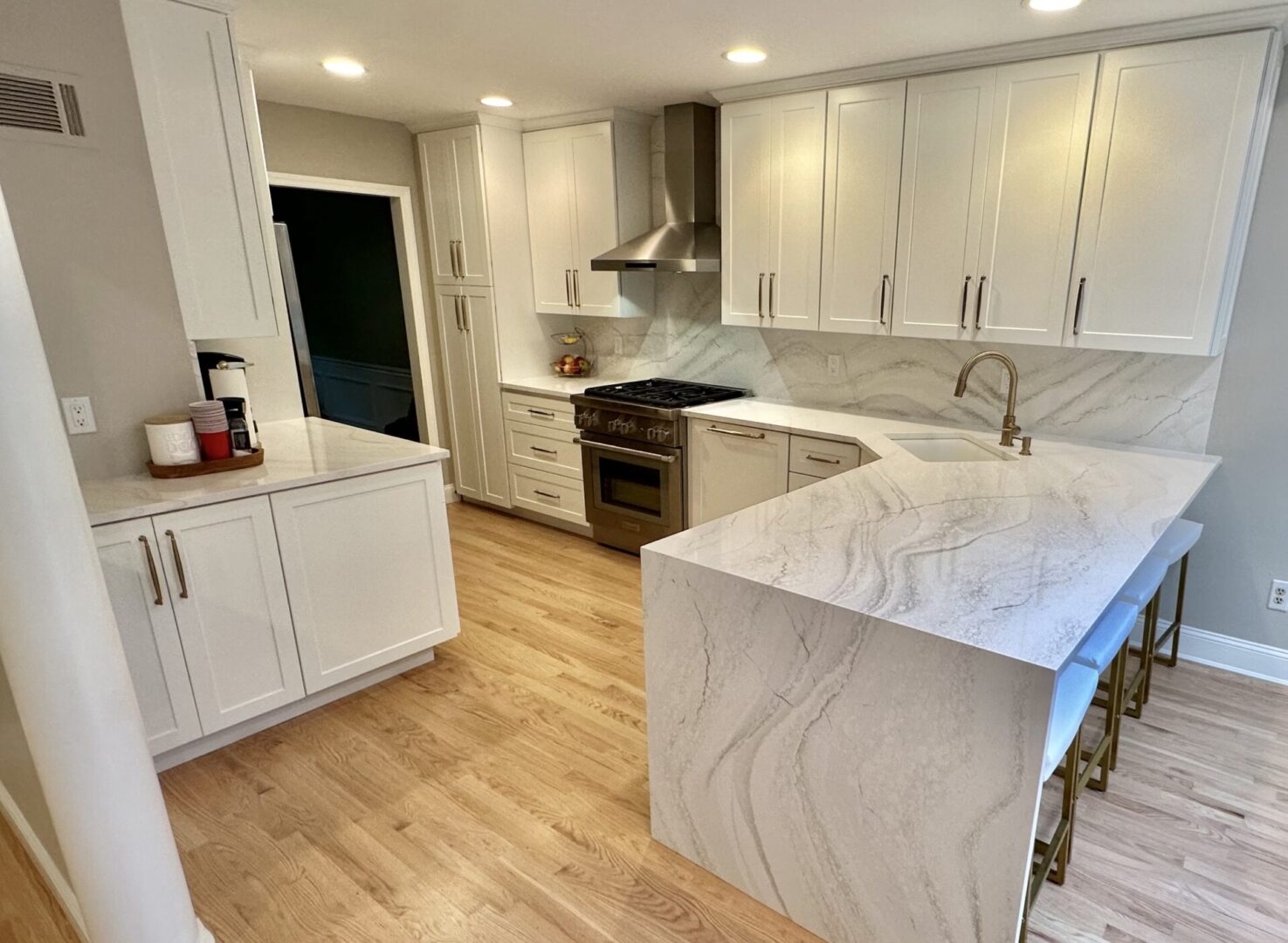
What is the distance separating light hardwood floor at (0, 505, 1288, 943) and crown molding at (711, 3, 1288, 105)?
90.8 inches

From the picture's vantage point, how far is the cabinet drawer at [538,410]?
4254 millimetres

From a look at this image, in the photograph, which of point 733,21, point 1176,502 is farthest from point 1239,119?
point 733,21

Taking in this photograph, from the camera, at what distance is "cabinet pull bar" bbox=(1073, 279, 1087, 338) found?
2.67 metres

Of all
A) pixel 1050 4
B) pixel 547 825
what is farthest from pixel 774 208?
pixel 547 825

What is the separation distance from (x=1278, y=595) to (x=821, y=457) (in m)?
1.78

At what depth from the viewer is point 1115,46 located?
2.47 metres

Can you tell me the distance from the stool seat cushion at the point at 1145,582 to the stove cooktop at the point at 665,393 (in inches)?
83.2

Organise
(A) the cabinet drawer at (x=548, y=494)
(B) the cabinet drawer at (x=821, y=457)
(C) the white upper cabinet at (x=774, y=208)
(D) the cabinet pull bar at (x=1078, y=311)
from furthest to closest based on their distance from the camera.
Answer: (A) the cabinet drawer at (x=548, y=494)
(C) the white upper cabinet at (x=774, y=208)
(B) the cabinet drawer at (x=821, y=457)
(D) the cabinet pull bar at (x=1078, y=311)

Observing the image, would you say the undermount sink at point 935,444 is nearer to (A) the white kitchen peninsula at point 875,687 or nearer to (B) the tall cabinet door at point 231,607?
(A) the white kitchen peninsula at point 875,687

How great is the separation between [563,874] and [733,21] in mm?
2726

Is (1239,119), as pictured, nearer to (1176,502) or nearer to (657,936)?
(1176,502)

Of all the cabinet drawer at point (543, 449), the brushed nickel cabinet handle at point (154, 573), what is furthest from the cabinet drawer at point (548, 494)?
the brushed nickel cabinet handle at point (154, 573)

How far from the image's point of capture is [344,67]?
10.0 feet

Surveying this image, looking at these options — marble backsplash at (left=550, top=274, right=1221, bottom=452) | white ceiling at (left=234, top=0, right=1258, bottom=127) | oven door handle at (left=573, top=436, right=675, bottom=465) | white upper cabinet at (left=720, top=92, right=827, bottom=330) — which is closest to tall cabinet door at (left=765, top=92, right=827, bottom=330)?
white upper cabinet at (left=720, top=92, right=827, bottom=330)
